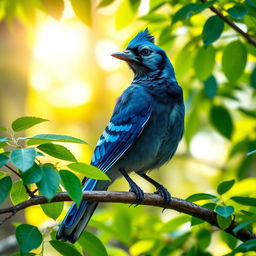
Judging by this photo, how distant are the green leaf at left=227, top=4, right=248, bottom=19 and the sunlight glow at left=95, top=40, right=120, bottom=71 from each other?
10.6 feet

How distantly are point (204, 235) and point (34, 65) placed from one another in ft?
11.3

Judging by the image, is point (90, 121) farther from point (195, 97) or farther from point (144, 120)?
point (144, 120)

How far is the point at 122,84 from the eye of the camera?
6141mm

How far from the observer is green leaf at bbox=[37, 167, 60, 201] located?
217cm

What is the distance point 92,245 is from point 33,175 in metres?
0.73

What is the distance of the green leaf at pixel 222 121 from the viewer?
4.26 m

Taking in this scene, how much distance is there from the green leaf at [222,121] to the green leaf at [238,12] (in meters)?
1.45

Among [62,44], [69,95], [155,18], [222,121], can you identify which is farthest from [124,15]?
[62,44]

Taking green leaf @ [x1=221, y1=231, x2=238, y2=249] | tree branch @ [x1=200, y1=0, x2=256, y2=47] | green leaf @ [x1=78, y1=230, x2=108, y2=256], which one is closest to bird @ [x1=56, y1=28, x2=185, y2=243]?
green leaf @ [x1=221, y1=231, x2=238, y2=249]

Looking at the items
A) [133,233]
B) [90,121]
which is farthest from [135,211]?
[90,121]

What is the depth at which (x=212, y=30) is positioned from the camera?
3010 millimetres

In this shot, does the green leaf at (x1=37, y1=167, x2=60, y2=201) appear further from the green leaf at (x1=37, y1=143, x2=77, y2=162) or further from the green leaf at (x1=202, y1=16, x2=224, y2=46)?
the green leaf at (x1=202, y1=16, x2=224, y2=46)

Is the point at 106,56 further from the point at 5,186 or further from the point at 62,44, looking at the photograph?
the point at 5,186

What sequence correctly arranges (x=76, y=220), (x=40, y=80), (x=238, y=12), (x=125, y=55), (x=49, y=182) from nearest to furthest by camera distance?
1. (x=49, y=182)
2. (x=238, y=12)
3. (x=76, y=220)
4. (x=125, y=55)
5. (x=40, y=80)
